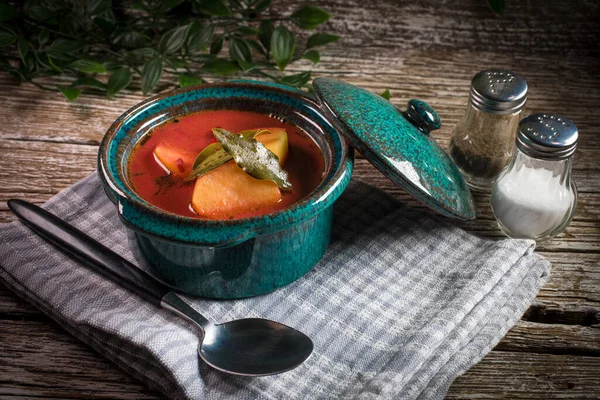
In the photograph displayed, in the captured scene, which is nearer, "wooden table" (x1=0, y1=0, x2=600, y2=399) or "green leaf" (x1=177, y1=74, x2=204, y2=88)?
"wooden table" (x1=0, y1=0, x2=600, y2=399)

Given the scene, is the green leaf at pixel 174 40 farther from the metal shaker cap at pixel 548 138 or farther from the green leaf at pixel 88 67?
the metal shaker cap at pixel 548 138

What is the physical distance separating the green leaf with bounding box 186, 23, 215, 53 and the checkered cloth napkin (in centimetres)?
52

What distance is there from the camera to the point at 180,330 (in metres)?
1.22

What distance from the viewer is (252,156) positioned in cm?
125

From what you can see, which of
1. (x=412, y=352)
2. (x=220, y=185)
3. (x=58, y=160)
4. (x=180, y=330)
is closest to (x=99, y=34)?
(x=58, y=160)

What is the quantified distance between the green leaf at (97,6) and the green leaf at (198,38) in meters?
0.23

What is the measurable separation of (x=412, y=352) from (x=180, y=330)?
363 millimetres

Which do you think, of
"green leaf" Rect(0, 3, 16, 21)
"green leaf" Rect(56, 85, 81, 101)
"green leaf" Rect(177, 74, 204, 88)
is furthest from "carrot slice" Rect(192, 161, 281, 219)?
"green leaf" Rect(0, 3, 16, 21)

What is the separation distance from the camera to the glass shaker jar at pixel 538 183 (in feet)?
4.51

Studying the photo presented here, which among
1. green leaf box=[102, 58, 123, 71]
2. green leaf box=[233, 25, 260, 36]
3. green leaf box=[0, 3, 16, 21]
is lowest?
green leaf box=[102, 58, 123, 71]

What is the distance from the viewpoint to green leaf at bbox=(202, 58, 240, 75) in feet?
6.07

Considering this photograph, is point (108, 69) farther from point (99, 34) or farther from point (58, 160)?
point (58, 160)

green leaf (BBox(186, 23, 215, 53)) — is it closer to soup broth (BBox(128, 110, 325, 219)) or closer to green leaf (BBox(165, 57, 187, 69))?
green leaf (BBox(165, 57, 187, 69))

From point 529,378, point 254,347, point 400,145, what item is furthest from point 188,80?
point 529,378
